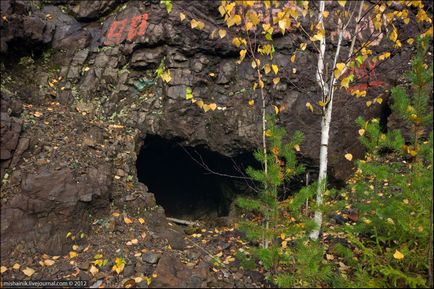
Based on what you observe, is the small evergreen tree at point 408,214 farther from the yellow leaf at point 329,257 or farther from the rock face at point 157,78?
the rock face at point 157,78

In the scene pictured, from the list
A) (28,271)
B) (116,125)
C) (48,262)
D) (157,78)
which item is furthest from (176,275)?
(157,78)

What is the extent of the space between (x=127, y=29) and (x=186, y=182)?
15.3 ft

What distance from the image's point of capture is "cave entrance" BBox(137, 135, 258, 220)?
8828 mm

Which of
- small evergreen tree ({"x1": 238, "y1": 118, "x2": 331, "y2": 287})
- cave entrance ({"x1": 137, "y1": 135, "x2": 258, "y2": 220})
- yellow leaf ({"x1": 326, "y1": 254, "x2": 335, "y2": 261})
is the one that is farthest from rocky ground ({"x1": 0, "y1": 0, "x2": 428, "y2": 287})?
cave entrance ({"x1": 137, "y1": 135, "x2": 258, "y2": 220})

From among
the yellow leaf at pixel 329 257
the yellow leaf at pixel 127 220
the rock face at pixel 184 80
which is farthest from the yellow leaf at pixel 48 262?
the yellow leaf at pixel 329 257

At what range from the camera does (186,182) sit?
10.2 meters

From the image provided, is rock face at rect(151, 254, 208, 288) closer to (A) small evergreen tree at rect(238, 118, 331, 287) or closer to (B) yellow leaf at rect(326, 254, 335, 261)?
(A) small evergreen tree at rect(238, 118, 331, 287)

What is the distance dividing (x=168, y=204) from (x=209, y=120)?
10.8 ft

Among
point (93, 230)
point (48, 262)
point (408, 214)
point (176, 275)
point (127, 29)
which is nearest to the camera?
point (408, 214)

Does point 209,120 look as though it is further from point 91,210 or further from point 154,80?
point 91,210

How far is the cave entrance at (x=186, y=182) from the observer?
8.83m

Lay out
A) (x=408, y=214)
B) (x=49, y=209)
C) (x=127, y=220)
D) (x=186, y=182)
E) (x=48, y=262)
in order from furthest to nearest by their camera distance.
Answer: (x=186, y=182) < (x=127, y=220) < (x=49, y=209) < (x=48, y=262) < (x=408, y=214)

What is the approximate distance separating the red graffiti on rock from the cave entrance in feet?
8.81

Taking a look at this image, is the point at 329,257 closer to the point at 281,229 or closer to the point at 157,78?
the point at 281,229
